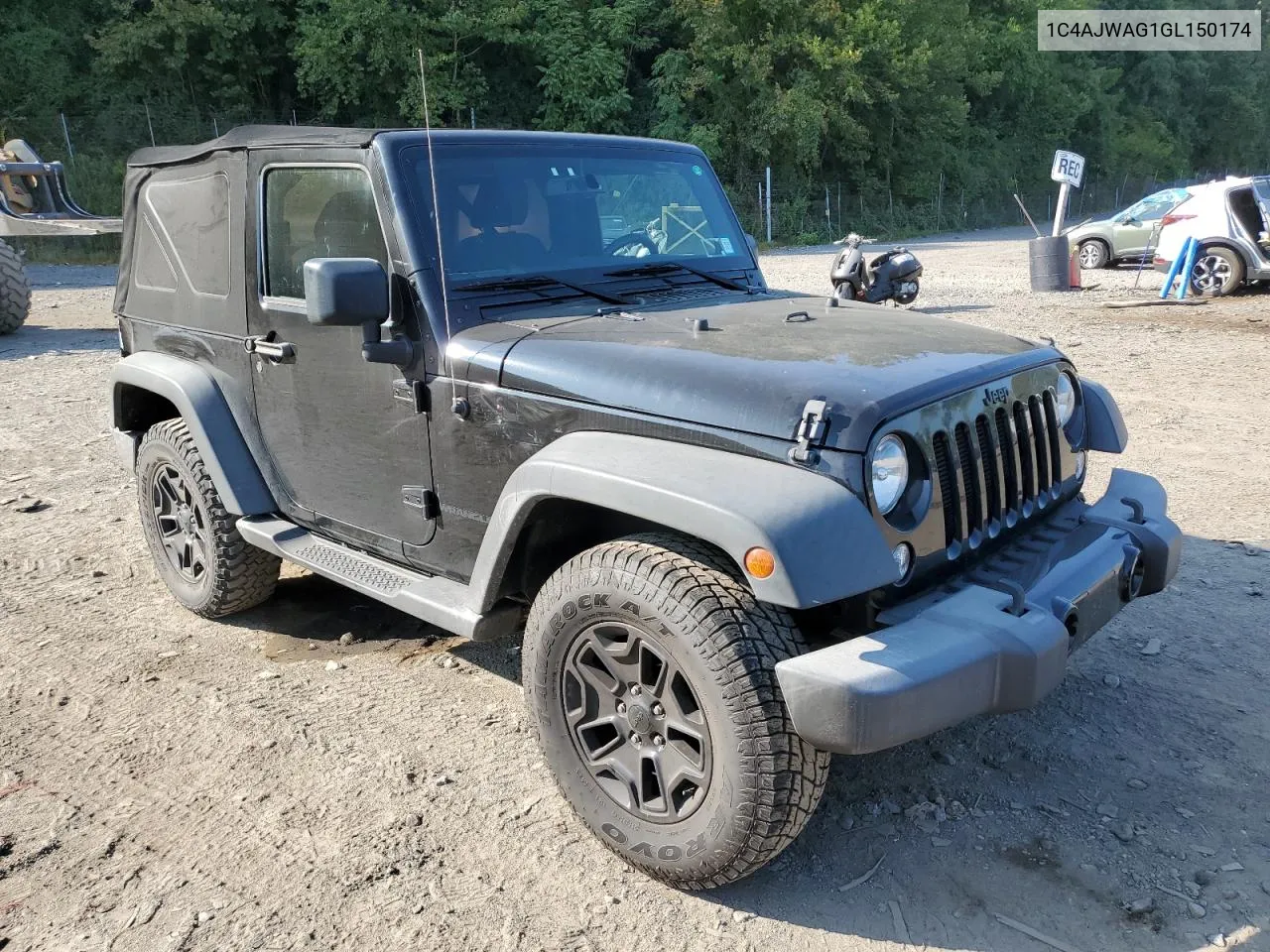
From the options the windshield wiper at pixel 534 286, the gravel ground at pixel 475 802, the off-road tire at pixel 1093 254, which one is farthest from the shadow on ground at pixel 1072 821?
the off-road tire at pixel 1093 254

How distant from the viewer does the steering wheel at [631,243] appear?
3.78 meters

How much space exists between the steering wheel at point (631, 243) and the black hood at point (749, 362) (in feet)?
1.10

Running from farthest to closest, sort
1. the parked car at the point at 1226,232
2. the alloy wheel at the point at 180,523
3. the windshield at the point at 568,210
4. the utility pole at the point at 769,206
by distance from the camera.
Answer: the utility pole at the point at 769,206 < the parked car at the point at 1226,232 < the alloy wheel at the point at 180,523 < the windshield at the point at 568,210

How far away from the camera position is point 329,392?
3668mm

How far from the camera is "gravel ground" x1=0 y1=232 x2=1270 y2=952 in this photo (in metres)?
2.69

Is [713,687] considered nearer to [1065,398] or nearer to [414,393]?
[414,393]

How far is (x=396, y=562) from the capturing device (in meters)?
3.70

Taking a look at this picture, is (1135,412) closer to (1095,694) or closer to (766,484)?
(1095,694)

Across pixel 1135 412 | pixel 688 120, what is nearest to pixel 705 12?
pixel 688 120

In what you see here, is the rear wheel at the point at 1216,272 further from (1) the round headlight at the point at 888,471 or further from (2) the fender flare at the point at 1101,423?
(1) the round headlight at the point at 888,471

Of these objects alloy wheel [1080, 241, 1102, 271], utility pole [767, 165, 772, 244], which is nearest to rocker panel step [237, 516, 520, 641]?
alloy wheel [1080, 241, 1102, 271]

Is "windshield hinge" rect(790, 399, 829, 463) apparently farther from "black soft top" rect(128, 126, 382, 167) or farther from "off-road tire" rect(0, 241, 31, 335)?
"off-road tire" rect(0, 241, 31, 335)

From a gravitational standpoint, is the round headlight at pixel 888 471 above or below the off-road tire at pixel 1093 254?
below

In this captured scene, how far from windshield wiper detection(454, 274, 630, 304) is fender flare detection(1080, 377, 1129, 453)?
1.66 m
